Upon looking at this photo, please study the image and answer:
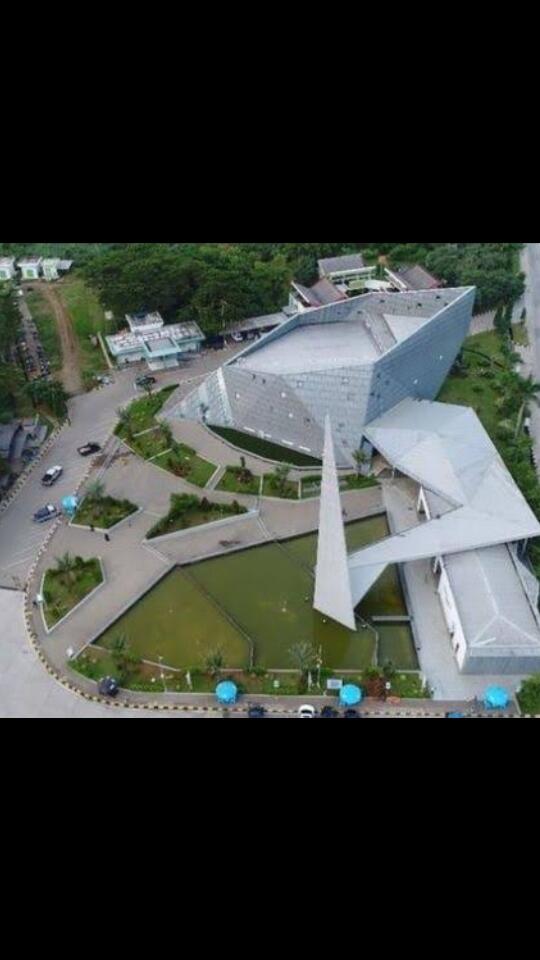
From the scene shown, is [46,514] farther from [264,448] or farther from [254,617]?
[254,617]

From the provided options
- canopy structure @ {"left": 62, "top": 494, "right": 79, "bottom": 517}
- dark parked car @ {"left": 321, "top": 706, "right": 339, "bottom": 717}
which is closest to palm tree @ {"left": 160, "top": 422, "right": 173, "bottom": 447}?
canopy structure @ {"left": 62, "top": 494, "right": 79, "bottom": 517}

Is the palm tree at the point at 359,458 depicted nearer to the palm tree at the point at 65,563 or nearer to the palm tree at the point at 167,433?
the palm tree at the point at 167,433

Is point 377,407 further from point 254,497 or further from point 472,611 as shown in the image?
point 472,611

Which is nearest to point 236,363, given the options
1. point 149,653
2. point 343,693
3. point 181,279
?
point 181,279

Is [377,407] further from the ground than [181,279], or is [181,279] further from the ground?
[181,279]

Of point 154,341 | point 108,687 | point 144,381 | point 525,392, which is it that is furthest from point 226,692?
point 154,341

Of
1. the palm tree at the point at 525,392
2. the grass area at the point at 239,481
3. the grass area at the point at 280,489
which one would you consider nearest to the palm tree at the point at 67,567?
the grass area at the point at 239,481
